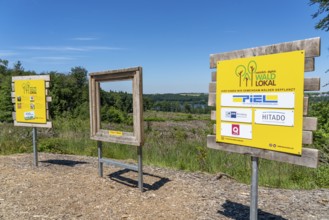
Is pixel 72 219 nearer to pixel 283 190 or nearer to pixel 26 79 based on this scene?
pixel 283 190

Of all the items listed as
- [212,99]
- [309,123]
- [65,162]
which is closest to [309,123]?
[309,123]

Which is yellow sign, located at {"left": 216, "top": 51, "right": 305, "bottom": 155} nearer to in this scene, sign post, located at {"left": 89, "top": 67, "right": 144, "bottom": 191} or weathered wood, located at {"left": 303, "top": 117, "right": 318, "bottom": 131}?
weathered wood, located at {"left": 303, "top": 117, "right": 318, "bottom": 131}

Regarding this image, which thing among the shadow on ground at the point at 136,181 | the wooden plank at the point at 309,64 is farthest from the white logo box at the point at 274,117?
the shadow on ground at the point at 136,181

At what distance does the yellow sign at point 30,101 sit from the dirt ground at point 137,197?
3.80ft

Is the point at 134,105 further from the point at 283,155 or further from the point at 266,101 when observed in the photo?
the point at 283,155

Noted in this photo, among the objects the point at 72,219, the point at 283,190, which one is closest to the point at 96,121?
the point at 72,219

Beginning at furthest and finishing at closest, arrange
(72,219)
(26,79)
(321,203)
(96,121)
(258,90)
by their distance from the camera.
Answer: (26,79)
(96,121)
(321,203)
(72,219)
(258,90)

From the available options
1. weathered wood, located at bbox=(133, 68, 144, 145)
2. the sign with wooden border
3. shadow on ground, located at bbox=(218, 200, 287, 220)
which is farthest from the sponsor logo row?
the sign with wooden border

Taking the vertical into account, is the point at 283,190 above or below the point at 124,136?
below

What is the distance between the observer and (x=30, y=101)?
6.81 meters

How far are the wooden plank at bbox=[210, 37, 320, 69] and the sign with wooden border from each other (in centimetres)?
434

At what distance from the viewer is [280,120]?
117 inches

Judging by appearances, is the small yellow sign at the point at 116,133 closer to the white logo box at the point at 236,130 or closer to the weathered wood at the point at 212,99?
the weathered wood at the point at 212,99

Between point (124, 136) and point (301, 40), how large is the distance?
3432 mm
